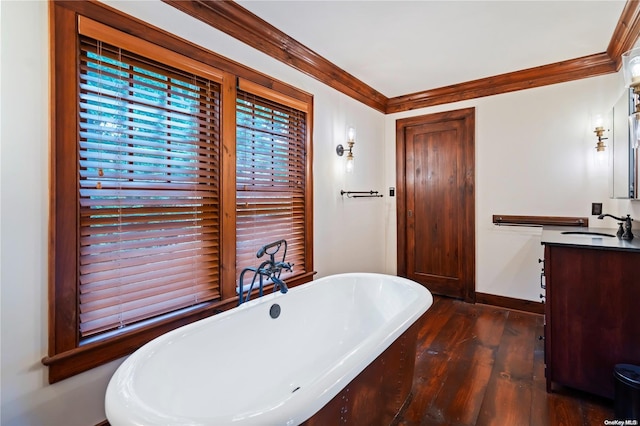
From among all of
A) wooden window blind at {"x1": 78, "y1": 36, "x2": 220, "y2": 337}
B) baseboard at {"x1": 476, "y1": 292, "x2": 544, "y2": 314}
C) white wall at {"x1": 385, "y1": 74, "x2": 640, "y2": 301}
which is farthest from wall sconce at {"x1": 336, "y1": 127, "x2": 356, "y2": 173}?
baseboard at {"x1": 476, "y1": 292, "x2": 544, "y2": 314}

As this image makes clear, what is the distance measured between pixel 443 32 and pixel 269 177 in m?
1.73

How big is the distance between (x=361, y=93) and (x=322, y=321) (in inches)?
99.6

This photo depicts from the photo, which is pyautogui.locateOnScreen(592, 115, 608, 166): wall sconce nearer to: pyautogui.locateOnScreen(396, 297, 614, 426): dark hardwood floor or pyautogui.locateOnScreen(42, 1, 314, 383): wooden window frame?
pyautogui.locateOnScreen(396, 297, 614, 426): dark hardwood floor

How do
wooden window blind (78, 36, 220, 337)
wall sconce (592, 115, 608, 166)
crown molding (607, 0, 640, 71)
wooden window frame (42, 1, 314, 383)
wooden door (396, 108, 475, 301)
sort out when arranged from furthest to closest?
wooden door (396, 108, 475, 301), wall sconce (592, 115, 608, 166), crown molding (607, 0, 640, 71), wooden window blind (78, 36, 220, 337), wooden window frame (42, 1, 314, 383)

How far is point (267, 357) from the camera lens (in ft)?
5.95

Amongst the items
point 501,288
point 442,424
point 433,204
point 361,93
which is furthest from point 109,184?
point 501,288

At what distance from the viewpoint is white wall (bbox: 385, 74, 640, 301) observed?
296 centimetres

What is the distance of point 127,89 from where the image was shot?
162 centimetres

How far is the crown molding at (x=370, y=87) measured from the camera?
2.05 metres

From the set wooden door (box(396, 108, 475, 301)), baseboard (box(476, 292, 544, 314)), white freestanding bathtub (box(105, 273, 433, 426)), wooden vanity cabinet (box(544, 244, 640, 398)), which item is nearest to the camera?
white freestanding bathtub (box(105, 273, 433, 426))

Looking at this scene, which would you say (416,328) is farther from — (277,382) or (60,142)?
(60,142)

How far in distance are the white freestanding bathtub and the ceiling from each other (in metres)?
1.86

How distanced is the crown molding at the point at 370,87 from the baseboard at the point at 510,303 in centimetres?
220

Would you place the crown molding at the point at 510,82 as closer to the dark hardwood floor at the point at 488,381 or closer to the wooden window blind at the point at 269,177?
the wooden window blind at the point at 269,177
